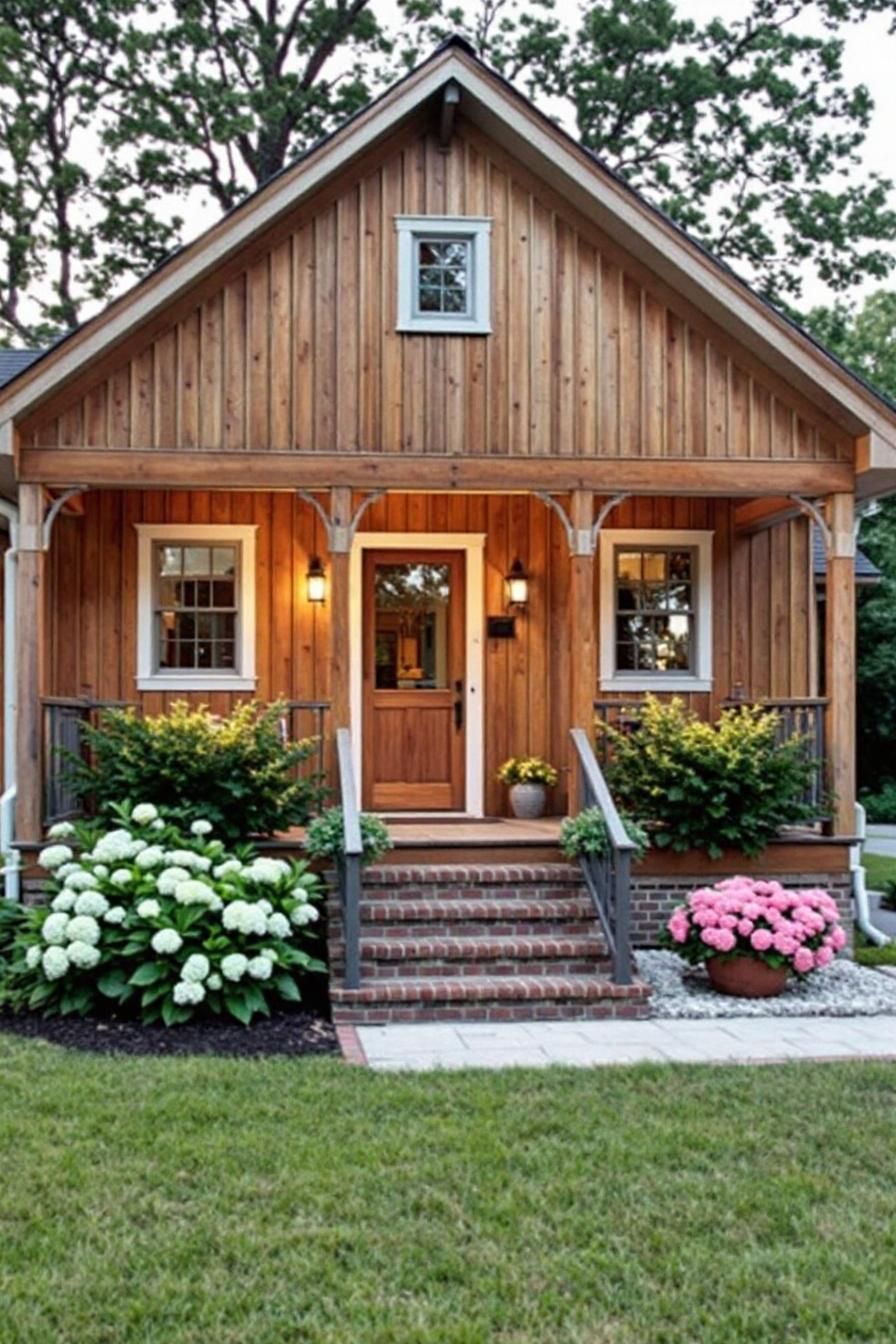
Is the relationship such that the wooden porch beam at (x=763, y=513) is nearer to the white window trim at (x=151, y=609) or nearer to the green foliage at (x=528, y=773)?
the green foliage at (x=528, y=773)

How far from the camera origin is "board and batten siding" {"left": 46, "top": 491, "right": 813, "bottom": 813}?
32.0 feet

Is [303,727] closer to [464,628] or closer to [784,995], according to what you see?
[464,628]

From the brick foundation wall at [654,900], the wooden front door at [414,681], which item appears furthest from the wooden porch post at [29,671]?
the brick foundation wall at [654,900]

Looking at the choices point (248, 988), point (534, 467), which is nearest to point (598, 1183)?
point (248, 988)

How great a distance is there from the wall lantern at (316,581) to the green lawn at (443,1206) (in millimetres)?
4915

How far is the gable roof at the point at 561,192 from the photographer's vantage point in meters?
8.00

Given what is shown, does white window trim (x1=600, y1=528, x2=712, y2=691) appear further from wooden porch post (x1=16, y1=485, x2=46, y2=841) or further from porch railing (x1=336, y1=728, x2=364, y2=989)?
wooden porch post (x1=16, y1=485, x2=46, y2=841)

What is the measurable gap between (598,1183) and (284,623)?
640 centimetres

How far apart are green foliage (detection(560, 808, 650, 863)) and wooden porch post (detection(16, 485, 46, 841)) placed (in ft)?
11.7

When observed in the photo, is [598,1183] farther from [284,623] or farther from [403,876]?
[284,623]

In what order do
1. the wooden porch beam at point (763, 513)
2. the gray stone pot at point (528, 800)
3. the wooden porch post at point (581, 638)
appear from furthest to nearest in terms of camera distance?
the gray stone pot at point (528, 800) < the wooden porch beam at point (763, 513) < the wooden porch post at point (581, 638)

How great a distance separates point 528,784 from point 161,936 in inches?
160

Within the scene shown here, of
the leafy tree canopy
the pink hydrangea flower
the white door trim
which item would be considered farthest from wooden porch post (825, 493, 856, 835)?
the leafy tree canopy

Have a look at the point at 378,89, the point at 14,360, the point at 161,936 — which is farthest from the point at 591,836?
the point at 378,89
